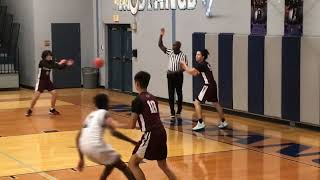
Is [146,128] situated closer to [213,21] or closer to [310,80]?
[310,80]

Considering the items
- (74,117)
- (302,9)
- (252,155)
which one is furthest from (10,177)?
(302,9)

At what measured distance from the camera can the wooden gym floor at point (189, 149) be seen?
10.1 meters

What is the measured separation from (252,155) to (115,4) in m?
13.0

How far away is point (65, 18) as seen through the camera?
965 inches

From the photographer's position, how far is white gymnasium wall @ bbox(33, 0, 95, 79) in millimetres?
24000

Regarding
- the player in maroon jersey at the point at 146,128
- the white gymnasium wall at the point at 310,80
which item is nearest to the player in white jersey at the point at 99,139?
the player in maroon jersey at the point at 146,128

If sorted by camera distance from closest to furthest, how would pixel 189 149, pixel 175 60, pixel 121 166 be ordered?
pixel 121 166, pixel 189 149, pixel 175 60

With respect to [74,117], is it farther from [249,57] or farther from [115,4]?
→ [115,4]

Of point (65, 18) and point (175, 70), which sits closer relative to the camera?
point (175, 70)

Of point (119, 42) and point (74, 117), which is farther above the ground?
point (119, 42)

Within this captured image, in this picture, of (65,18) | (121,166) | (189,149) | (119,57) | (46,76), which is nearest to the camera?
(121,166)

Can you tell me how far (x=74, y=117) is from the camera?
16.5 metres

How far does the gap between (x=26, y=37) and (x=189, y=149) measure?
1433 centimetres

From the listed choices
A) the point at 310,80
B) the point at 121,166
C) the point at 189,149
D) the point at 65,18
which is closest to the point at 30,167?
the point at 189,149
